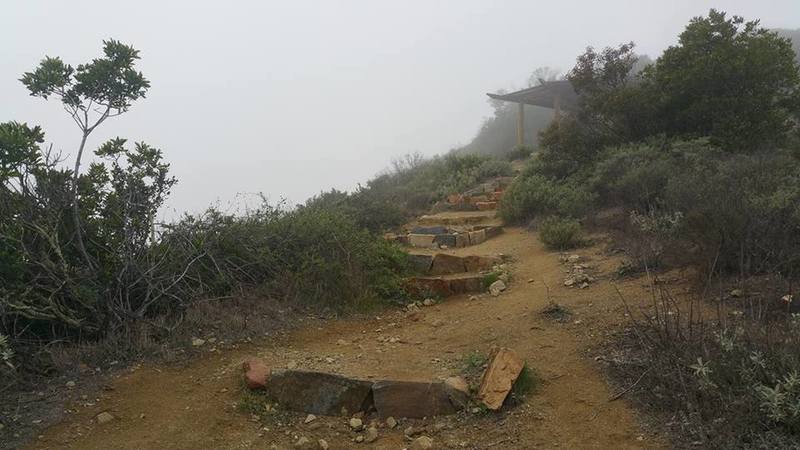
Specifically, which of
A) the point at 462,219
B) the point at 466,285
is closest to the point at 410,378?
the point at 466,285

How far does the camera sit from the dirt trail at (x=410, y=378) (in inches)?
120

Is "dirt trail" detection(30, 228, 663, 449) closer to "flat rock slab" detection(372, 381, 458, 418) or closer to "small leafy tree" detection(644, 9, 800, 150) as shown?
"flat rock slab" detection(372, 381, 458, 418)

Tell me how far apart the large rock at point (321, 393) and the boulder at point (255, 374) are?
0.42 ft

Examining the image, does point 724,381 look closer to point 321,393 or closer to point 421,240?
point 321,393

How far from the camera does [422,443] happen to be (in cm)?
304

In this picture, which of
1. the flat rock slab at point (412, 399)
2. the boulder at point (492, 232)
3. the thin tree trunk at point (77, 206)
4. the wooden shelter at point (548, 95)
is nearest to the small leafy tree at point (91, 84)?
the thin tree trunk at point (77, 206)

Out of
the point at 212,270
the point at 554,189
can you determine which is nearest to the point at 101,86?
the point at 212,270

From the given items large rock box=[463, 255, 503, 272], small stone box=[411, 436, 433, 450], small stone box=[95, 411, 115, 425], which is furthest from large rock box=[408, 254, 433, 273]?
small stone box=[95, 411, 115, 425]

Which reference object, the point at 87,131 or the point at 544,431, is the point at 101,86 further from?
the point at 544,431

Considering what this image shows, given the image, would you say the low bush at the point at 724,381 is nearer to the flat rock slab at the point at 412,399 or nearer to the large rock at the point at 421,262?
the flat rock slab at the point at 412,399

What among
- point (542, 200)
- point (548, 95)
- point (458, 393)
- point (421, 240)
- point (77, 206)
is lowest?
point (458, 393)

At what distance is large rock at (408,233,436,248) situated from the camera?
8.39m

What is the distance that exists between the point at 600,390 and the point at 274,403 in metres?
Result: 1.97

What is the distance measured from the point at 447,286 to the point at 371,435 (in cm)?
301
